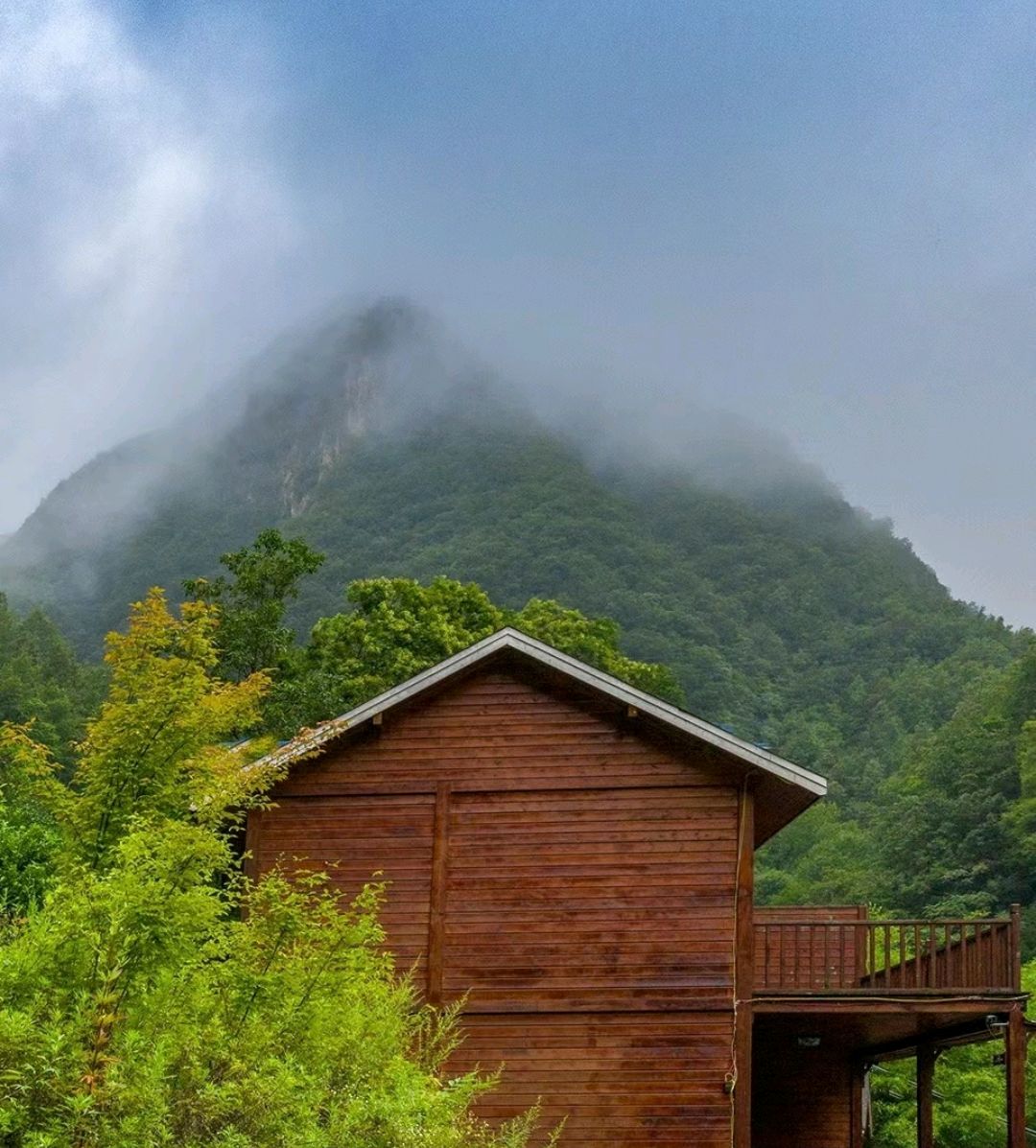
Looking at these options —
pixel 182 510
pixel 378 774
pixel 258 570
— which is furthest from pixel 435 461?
pixel 378 774

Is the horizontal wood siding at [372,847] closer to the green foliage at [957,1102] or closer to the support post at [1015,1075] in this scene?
the support post at [1015,1075]

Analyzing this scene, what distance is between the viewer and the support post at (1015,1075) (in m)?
22.0

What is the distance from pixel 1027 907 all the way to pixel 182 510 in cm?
9158

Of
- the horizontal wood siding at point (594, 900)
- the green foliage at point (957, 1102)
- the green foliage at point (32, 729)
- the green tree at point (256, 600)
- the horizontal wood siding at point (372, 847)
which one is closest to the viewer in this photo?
the green foliage at point (32, 729)

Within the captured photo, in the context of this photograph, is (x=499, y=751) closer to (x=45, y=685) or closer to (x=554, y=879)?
(x=554, y=879)

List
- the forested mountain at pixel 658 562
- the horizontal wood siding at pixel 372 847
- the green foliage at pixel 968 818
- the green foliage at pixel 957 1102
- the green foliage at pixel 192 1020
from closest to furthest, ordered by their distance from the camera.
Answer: the green foliage at pixel 192 1020 < the horizontal wood siding at pixel 372 847 < the green foliage at pixel 957 1102 < the green foliage at pixel 968 818 < the forested mountain at pixel 658 562

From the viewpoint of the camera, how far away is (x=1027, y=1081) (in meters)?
37.9

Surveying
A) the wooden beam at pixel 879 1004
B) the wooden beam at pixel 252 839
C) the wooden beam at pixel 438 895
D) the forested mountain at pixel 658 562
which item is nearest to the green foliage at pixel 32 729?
the wooden beam at pixel 252 839

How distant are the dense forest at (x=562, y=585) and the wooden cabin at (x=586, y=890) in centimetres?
716

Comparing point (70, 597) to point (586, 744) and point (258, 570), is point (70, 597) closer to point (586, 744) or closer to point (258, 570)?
point (258, 570)

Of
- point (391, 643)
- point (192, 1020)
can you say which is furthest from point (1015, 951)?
point (391, 643)

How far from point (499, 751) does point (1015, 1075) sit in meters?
7.54

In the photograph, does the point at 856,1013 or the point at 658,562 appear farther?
the point at 658,562

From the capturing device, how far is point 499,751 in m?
22.9
